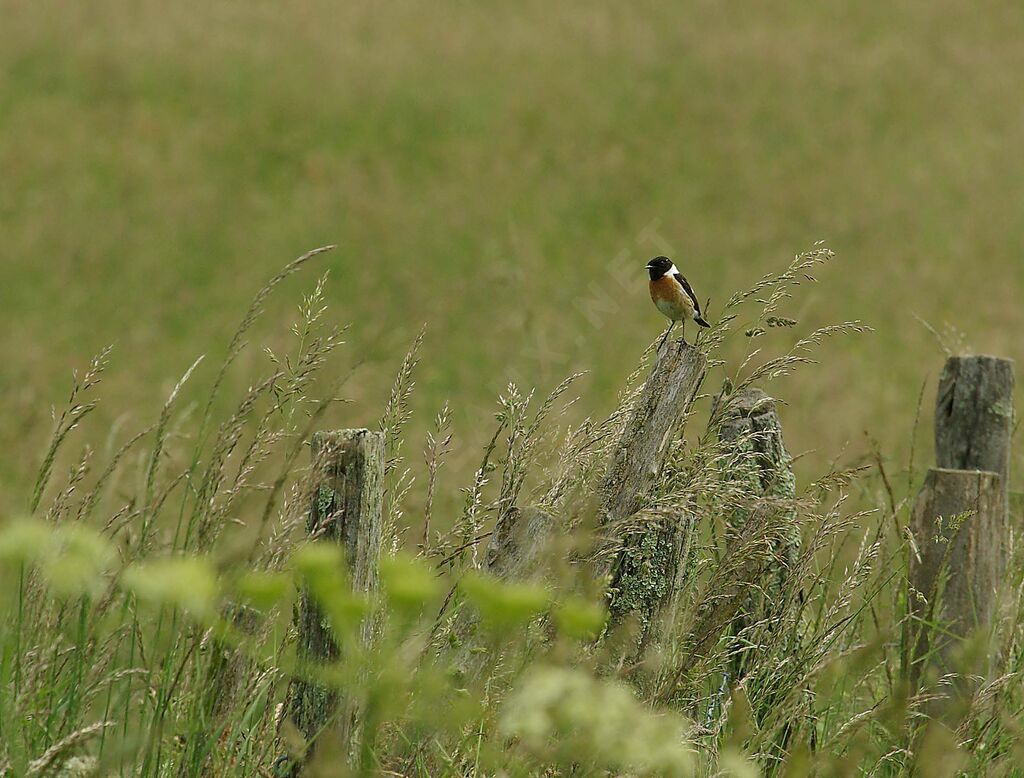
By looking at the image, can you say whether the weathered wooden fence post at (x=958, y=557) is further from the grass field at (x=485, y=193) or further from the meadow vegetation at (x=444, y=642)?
the grass field at (x=485, y=193)

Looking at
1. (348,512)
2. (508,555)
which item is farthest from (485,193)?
(348,512)

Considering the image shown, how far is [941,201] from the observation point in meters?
16.7

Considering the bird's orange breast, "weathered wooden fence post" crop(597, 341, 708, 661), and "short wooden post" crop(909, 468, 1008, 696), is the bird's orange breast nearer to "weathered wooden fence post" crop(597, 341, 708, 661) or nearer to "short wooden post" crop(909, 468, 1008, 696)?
"short wooden post" crop(909, 468, 1008, 696)

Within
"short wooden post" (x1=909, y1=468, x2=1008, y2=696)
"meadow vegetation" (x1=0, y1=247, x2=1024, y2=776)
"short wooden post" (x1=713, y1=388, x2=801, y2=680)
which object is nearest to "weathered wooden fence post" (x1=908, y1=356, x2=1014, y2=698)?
"short wooden post" (x1=909, y1=468, x2=1008, y2=696)

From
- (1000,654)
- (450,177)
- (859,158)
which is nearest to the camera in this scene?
(1000,654)

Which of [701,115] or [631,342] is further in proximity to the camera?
[701,115]

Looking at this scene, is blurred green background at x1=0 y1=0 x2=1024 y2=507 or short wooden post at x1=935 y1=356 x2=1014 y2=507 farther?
blurred green background at x1=0 y1=0 x2=1024 y2=507

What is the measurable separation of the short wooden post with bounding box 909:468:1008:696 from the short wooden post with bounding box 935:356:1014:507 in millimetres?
363

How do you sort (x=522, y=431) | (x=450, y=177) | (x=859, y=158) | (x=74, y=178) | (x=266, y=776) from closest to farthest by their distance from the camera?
1. (x=266, y=776)
2. (x=522, y=431)
3. (x=74, y=178)
4. (x=450, y=177)
5. (x=859, y=158)

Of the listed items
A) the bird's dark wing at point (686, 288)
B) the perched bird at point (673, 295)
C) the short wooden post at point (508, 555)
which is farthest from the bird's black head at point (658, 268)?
the short wooden post at point (508, 555)

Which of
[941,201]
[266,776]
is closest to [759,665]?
[266,776]

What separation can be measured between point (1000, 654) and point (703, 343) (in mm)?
1226

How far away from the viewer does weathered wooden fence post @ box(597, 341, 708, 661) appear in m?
2.59

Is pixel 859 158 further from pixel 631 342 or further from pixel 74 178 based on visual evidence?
pixel 74 178
